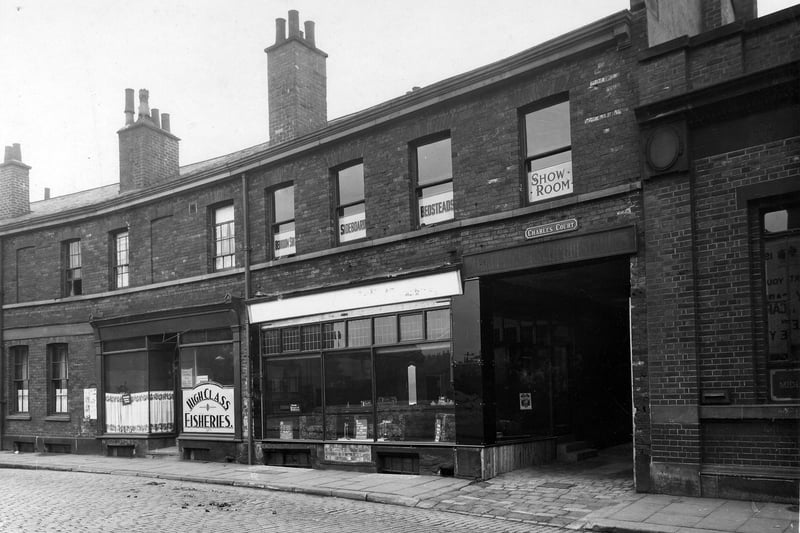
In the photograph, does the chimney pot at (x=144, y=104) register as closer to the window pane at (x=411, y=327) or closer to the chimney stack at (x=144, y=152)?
the chimney stack at (x=144, y=152)

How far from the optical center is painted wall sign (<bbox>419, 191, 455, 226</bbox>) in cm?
1400

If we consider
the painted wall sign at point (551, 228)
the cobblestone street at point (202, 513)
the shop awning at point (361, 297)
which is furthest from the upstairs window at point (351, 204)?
the cobblestone street at point (202, 513)

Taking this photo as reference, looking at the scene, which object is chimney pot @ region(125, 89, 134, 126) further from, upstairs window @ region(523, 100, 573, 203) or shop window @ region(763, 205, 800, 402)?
shop window @ region(763, 205, 800, 402)

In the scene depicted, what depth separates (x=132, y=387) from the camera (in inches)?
793

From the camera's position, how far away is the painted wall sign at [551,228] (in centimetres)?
1198

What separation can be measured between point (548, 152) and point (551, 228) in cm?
137

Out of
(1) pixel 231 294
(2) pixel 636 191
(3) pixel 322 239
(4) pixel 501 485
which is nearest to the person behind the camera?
(2) pixel 636 191

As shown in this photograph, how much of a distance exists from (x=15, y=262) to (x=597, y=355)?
18.3 m

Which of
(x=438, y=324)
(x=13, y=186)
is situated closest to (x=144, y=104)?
(x=13, y=186)

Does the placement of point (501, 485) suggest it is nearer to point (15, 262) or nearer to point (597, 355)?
point (597, 355)

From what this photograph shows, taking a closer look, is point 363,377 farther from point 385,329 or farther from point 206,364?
point 206,364

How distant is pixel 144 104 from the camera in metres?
22.5

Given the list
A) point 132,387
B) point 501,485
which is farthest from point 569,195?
point 132,387

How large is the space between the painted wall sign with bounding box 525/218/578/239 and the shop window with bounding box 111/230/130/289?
510 inches
